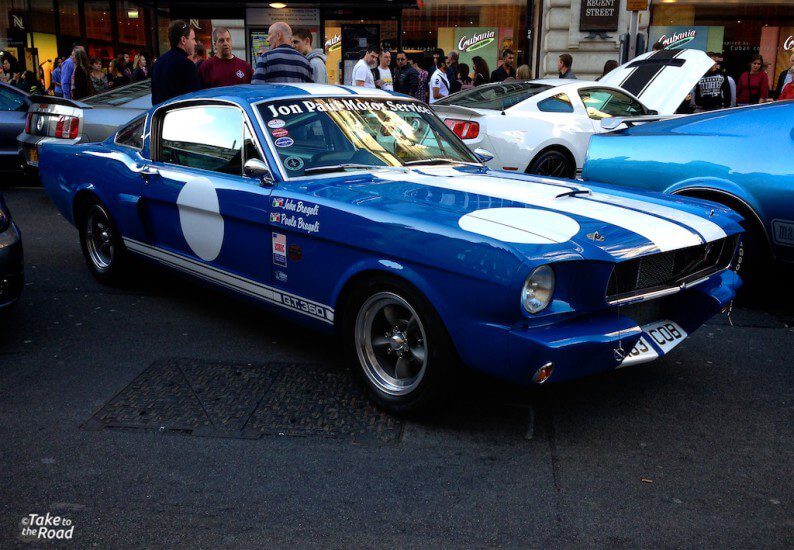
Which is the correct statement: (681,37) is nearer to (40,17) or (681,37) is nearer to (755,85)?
(755,85)

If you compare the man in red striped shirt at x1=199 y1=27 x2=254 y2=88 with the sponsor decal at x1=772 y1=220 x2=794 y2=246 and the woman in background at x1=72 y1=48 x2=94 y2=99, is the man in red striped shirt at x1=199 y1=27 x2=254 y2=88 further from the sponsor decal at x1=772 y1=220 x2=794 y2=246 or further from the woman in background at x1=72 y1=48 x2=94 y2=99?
the sponsor decal at x1=772 y1=220 x2=794 y2=246

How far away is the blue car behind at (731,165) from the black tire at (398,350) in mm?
2865

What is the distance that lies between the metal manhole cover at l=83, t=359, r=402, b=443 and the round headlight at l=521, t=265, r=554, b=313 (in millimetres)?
911

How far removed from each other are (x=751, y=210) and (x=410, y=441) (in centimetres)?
317

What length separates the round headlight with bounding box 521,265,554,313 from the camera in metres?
3.08

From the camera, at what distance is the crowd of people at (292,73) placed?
7.76 metres

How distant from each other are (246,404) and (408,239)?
3.95 feet

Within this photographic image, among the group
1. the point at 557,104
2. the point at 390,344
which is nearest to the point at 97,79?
the point at 557,104

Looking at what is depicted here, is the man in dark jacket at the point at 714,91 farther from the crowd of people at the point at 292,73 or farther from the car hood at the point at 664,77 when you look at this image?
the car hood at the point at 664,77

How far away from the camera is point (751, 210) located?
17.1ft

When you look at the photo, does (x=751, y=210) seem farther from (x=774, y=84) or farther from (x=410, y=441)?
(x=774, y=84)

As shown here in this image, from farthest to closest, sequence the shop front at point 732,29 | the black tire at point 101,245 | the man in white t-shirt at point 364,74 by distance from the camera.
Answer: the shop front at point 732,29 → the man in white t-shirt at point 364,74 → the black tire at point 101,245

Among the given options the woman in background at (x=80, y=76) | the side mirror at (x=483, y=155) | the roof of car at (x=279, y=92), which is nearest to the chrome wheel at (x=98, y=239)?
the roof of car at (x=279, y=92)

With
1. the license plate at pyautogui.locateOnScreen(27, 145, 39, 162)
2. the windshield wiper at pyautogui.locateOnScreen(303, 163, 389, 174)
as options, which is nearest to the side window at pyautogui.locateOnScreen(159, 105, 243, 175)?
the windshield wiper at pyautogui.locateOnScreen(303, 163, 389, 174)
